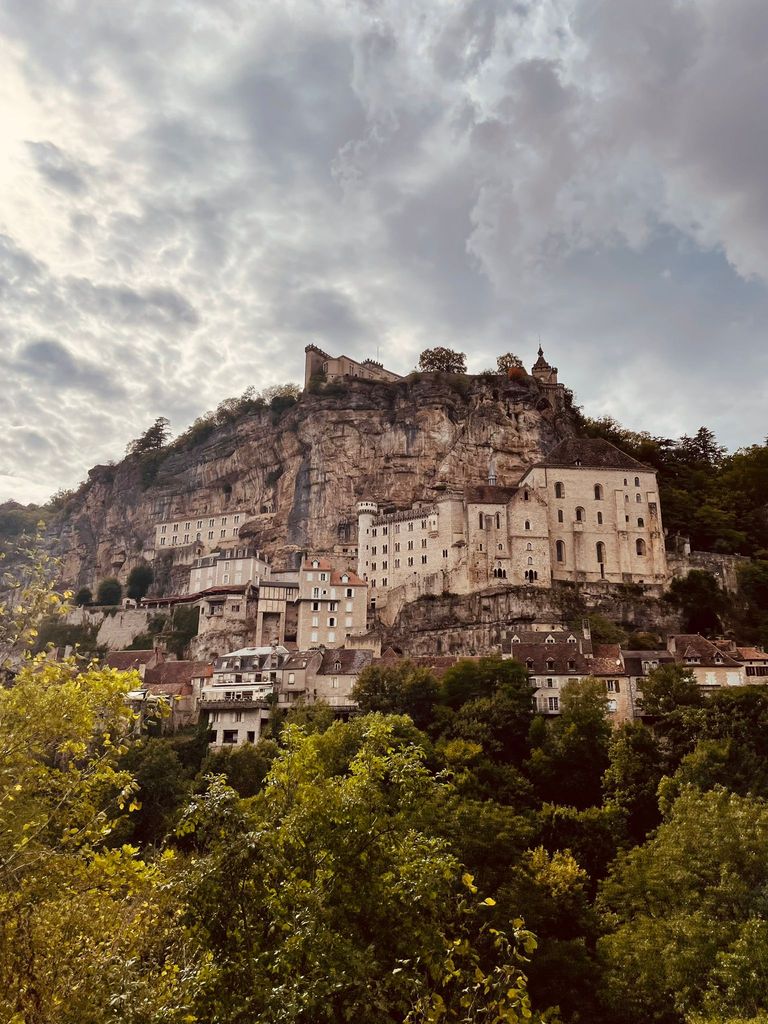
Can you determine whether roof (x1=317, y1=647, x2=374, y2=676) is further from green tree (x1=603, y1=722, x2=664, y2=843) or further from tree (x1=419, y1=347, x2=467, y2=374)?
tree (x1=419, y1=347, x2=467, y2=374)

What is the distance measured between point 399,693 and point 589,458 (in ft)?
114

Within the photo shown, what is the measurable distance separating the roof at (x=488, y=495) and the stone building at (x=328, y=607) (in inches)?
456

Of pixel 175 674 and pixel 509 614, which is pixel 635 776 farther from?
pixel 175 674

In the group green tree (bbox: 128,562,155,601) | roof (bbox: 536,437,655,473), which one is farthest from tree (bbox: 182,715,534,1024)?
green tree (bbox: 128,562,155,601)

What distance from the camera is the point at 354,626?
71312 mm

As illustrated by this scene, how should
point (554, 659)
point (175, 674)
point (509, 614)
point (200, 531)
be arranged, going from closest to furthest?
point (554, 659), point (175, 674), point (509, 614), point (200, 531)

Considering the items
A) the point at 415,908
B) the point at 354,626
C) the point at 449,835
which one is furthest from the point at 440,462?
the point at 415,908

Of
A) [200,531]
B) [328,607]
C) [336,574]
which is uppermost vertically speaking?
Answer: [200,531]

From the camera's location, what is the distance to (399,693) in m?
49.1

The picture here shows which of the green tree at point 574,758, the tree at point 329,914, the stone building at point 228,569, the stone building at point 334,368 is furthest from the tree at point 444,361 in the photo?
the tree at point 329,914

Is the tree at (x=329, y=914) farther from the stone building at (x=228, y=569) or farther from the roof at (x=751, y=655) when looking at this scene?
the stone building at (x=228, y=569)

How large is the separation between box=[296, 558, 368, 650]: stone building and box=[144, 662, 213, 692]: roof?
951cm

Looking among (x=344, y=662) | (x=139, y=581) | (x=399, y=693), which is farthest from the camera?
(x=139, y=581)

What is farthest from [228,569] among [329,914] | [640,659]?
[329,914]
